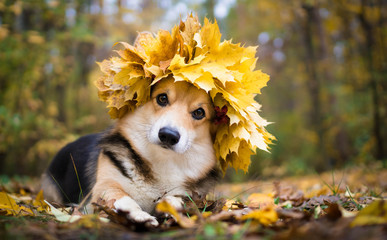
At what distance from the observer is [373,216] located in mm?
1197

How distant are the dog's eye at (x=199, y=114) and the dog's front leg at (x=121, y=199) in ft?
2.51

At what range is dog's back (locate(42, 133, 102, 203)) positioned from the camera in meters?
2.28

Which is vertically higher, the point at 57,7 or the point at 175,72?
the point at 57,7

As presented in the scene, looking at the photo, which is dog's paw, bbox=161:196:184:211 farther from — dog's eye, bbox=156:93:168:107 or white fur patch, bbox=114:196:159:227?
dog's eye, bbox=156:93:168:107

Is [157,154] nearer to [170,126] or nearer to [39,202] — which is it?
[170,126]

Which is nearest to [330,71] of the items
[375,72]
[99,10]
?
[375,72]

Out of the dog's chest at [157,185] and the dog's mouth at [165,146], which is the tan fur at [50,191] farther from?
the dog's mouth at [165,146]

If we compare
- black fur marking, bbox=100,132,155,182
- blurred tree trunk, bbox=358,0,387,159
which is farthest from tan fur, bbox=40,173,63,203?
blurred tree trunk, bbox=358,0,387,159

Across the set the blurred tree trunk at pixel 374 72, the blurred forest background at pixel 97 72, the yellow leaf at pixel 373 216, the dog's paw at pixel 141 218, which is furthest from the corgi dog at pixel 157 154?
the blurred tree trunk at pixel 374 72

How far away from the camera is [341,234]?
1.07 meters

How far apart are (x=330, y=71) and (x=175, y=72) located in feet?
26.8

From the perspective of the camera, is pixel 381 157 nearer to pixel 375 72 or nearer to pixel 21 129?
pixel 375 72

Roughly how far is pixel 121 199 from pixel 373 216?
4.28 ft

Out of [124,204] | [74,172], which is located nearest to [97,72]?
[74,172]
